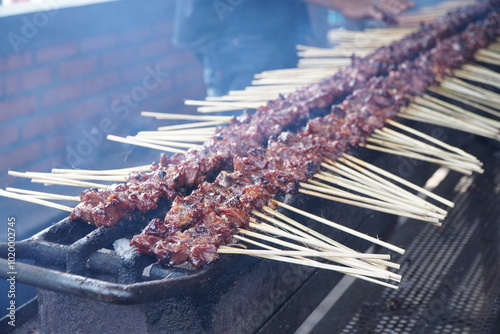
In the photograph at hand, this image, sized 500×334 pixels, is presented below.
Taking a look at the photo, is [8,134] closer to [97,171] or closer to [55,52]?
[55,52]

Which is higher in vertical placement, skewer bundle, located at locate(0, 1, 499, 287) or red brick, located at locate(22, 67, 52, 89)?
red brick, located at locate(22, 67, 52, 89)

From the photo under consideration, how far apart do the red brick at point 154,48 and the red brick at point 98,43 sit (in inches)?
20.2

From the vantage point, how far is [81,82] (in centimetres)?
634

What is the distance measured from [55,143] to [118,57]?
4.83 ft

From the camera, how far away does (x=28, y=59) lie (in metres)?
5.66

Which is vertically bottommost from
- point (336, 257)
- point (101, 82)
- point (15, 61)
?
point (336, 257)

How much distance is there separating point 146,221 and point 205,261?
0.56m

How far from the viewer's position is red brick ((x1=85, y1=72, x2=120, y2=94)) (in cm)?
643

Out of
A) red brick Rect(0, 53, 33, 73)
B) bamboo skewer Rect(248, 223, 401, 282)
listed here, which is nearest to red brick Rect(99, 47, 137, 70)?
red brick Rect(0, 53, 33, 73)

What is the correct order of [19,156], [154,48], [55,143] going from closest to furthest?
1. [19,156]
2. [55,143]
3. [154,48]

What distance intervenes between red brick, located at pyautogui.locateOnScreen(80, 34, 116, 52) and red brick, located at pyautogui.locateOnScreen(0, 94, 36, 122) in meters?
0.97

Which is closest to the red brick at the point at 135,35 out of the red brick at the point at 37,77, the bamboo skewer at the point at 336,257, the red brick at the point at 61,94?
the red brick at the point at 61,94

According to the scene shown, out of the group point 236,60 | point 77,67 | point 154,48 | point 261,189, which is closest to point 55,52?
point 77,67

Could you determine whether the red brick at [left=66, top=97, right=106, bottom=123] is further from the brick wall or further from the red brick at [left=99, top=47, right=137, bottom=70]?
the red brick at [left=99, top=47, right=137, bottom=70]
